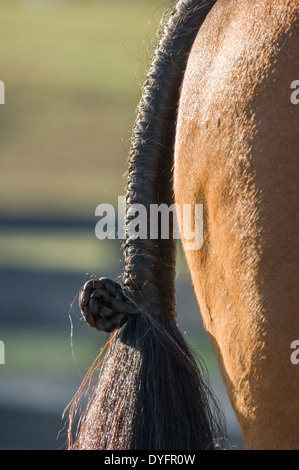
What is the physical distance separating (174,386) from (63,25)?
32.0 ft

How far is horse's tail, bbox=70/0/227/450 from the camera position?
0.83 m

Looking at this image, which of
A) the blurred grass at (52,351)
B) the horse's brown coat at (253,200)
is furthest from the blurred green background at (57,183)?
the horse's brown coat at (253,200)

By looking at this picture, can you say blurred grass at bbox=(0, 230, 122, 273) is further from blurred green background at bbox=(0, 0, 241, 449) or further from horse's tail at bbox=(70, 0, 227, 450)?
horse's tail at bbox=(70, 0, 227, 450)

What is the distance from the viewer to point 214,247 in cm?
76

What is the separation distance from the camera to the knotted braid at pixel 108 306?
0.87 metres

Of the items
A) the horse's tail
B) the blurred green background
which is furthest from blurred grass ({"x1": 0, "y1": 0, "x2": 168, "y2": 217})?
the horse's tail

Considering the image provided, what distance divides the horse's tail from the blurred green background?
0.37ft

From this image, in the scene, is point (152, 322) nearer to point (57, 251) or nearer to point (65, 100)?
point (57, 251)

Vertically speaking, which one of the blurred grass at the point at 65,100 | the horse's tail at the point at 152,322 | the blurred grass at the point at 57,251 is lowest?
the horse's tail at the point at 152,322

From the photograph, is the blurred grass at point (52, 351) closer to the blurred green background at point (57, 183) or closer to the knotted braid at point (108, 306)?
the blurred green background at point (57, 183)

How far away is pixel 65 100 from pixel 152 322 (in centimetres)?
810

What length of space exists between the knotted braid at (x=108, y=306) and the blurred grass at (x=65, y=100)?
4.83 meters

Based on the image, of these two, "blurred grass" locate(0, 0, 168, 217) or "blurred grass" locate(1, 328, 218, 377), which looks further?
"blurred grass" locate(0, 0, 168, 217)
